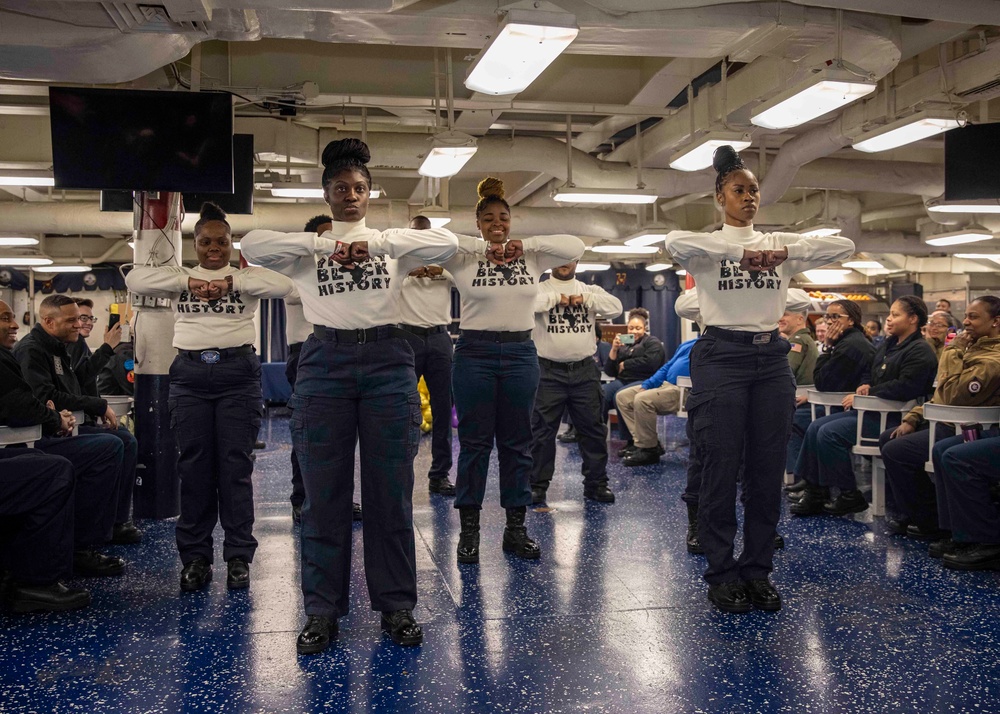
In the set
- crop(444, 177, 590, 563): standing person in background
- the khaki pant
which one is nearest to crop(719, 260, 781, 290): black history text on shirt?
crop(444, 177, 590, 563): standing person in background

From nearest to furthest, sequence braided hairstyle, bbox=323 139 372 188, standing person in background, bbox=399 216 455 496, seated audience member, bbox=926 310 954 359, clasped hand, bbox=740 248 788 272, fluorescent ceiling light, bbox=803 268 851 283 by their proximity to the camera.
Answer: braided hairstyle, bbox=323 139 372 188
clasped hand, bbox=740 248 788 272
standing person in background, bbox=399 216 455 496
seated audience member, bbox=926 310 954 359
fluorescent ceiling light, bbox=803 268 851 283

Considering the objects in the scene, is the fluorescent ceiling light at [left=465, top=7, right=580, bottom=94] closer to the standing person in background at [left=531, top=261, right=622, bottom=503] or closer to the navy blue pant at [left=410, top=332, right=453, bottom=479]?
the standing person in background at [left=531, top=261, right=622, bottom=503]

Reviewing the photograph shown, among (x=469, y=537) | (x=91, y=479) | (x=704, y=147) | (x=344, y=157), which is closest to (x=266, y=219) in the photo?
(x=704, y=147)

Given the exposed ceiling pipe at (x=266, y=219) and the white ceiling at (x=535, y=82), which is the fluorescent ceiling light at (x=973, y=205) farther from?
the exposed ceiling pipe at (x=266, y=219)

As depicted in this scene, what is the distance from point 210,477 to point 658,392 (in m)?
4.92

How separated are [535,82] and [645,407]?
10.1 feet

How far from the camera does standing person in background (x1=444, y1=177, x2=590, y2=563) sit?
13.3 feet

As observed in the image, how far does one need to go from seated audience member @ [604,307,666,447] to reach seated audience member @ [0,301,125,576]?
5.37 metres

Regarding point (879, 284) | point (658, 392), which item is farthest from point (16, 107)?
point (879, 284)

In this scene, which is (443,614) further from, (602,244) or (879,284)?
(879,284)

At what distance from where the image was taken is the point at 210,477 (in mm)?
3795

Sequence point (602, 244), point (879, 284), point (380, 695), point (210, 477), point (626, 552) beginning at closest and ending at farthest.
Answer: point (380, 695)
point (210, 477)
point (626, 552)
point (602, 244)
point (879, 284)

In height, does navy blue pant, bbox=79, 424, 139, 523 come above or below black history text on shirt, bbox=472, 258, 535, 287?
below

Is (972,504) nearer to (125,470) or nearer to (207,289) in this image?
(207,289)
